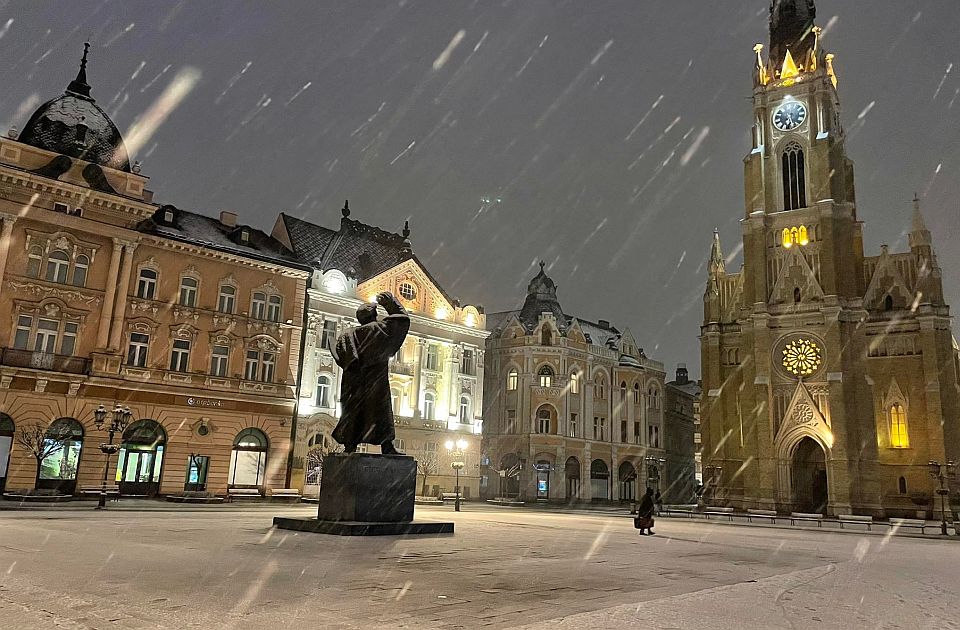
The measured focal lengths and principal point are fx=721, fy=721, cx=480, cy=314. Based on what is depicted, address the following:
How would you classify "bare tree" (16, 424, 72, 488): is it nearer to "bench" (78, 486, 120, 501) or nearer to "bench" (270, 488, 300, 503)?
"bench" (78, 486, 120, 501)

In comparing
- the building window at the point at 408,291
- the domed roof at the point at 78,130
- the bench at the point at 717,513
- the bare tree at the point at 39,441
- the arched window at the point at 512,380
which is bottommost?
the bench at the point at 717,513

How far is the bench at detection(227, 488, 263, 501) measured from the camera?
36.4 metres

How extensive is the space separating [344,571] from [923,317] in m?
50.7

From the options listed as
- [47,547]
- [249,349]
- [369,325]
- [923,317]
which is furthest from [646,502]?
[923,317]

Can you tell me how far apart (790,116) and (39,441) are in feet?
174

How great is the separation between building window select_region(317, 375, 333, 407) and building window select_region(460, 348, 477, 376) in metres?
11.4

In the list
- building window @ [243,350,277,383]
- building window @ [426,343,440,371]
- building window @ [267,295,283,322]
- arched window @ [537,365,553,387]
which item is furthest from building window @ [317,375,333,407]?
arched window @ [537,365,553,387]

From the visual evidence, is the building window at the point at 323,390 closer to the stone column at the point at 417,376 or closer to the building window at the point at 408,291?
the stone column at the point at 417,376

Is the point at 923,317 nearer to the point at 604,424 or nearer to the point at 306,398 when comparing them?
the point at 604,424

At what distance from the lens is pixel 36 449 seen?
3039cm

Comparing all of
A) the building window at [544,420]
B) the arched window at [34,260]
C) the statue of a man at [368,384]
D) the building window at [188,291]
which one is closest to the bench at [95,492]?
the building window at [188,291]

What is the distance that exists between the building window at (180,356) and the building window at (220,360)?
49.1 inches

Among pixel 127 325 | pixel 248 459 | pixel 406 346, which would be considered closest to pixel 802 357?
pixel 406 346

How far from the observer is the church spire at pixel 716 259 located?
57875 millimetres
